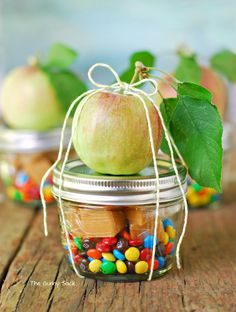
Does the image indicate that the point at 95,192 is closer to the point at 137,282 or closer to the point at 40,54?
the point at 137,282

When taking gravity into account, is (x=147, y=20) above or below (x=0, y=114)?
above

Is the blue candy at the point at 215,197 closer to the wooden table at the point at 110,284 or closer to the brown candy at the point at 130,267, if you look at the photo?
the wooden table at the point at 110,284

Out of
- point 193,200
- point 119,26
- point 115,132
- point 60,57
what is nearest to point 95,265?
point 115,132

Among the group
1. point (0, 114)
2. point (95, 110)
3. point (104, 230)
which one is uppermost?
point (95, 110)

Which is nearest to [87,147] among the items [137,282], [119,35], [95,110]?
[95,110]

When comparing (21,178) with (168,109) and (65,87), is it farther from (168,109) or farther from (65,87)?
(168,109)

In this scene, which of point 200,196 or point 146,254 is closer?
point 146,254

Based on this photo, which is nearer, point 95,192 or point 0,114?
point 95,192

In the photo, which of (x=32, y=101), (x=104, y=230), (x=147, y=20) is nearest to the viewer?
(x=104, y=230)
